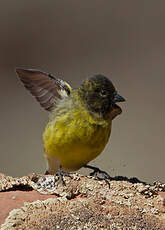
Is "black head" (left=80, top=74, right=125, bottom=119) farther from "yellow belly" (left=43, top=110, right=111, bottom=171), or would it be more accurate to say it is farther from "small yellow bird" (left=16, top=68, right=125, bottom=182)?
"yellow belly" (left=43, top=110, right=111, bottom=171)

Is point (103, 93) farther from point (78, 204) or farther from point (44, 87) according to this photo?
point (78, 204)

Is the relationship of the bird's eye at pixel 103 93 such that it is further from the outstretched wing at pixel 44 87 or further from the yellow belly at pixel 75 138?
the outstretched wing at pixel 44 87

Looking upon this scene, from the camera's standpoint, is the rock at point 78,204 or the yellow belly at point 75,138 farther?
the yellow belly at point 75,138

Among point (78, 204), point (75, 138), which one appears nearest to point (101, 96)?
point (75, 138)

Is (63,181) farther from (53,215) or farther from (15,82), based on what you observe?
(15,82)

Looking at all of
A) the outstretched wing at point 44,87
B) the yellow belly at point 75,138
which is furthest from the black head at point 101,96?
the outstretched wing at point 44,87

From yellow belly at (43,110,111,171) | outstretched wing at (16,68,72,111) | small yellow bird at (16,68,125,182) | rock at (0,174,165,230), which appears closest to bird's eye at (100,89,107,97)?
small yellow bird at (16,68,125,182)
